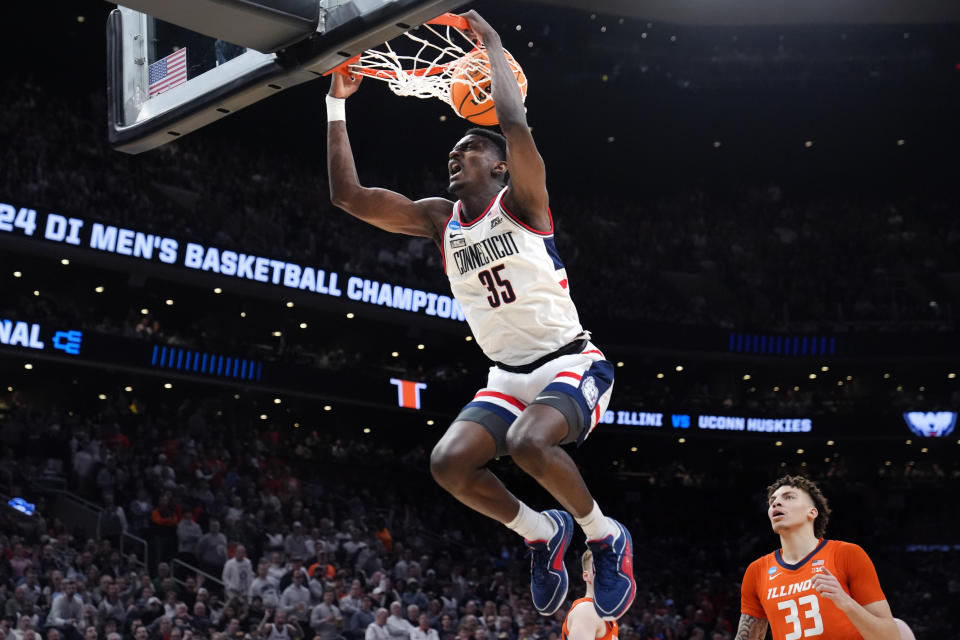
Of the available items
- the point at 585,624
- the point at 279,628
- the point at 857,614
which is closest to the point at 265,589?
the point at 279,628

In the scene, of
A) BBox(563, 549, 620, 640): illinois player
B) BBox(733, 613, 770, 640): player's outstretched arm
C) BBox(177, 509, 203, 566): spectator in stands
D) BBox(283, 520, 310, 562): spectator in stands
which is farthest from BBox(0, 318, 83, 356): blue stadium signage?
BBox(733, 613, 770, 640): player's outstretched arm

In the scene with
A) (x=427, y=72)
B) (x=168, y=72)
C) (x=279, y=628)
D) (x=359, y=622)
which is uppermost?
(x=427, y=72)

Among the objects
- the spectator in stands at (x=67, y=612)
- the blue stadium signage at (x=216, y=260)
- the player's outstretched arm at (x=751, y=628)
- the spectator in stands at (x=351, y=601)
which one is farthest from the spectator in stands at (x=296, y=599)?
the player's outstretched arm at (x=751, y=628)

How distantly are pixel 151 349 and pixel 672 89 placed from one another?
54.1 feet

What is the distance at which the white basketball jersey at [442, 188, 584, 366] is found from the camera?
5.45 metres

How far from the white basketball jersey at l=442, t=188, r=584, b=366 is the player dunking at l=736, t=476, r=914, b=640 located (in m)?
1.55

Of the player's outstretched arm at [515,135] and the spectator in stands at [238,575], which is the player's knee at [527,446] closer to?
the player's outstretched arm at [515,135]

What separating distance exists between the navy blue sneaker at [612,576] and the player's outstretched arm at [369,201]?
1875 millimetres

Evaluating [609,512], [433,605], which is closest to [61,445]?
[433,605]

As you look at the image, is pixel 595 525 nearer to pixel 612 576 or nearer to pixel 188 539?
pixel 612 576

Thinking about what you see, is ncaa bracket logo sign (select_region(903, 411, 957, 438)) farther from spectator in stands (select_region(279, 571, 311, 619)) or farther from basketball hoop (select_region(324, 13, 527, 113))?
basketball hoop (select_region(324, 13, 527, 113))

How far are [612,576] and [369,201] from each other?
2.36 meters

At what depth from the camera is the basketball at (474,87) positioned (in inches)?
233

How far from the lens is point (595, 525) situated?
540cm
